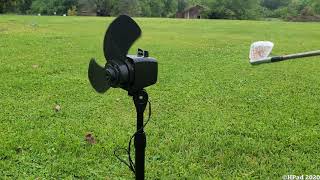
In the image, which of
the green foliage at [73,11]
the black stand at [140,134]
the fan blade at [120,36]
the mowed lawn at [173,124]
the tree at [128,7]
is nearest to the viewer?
the black stand at [140,134]

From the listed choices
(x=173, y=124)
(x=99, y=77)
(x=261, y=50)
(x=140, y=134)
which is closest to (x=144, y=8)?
(x=173, y=124)

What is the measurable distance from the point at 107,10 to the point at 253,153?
6621 centimetres

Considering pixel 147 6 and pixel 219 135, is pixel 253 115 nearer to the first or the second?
pixel 219 135

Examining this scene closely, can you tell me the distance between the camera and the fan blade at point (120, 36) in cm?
322

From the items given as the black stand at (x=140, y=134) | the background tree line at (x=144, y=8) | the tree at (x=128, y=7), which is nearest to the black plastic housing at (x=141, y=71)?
the black stand at (x=140, y=134)

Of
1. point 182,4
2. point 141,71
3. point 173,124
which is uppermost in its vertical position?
point 141,71

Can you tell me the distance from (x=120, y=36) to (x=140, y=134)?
746 mm

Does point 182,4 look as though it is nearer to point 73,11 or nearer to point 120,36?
point 73,11

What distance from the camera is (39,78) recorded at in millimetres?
8594

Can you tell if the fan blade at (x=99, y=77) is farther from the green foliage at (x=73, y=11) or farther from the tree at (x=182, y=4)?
the tree at (x=182, y=4)

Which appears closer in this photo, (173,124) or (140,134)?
(140,134)

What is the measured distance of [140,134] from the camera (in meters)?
3.18

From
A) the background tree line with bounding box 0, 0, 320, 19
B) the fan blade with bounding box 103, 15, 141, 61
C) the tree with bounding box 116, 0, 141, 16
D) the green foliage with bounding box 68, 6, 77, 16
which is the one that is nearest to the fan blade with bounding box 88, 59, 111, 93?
the fan blade with bounding box 103, 15, 141, 61

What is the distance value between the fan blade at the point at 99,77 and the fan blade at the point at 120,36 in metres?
0.13
